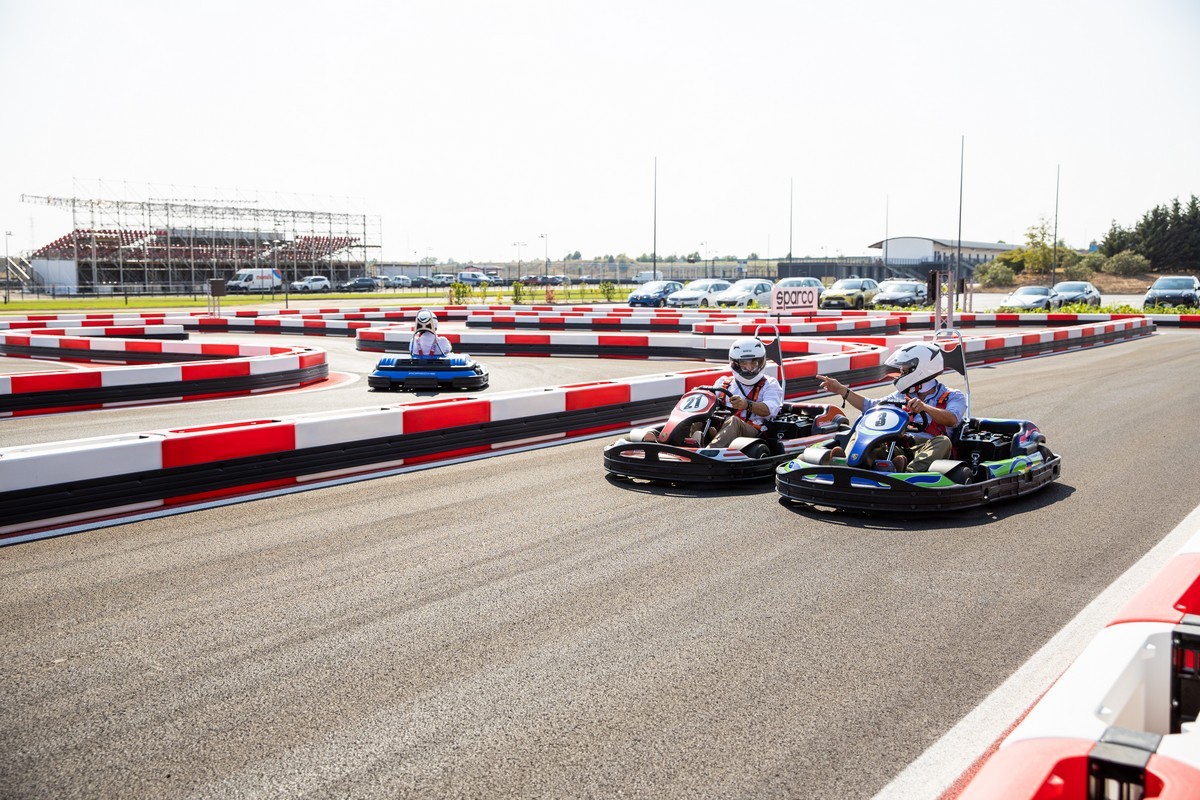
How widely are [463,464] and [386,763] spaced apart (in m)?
6.11

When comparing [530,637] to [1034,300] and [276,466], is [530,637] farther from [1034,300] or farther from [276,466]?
[1034,300]

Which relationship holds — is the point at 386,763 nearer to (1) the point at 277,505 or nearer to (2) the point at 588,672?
(2) the point at 588,672

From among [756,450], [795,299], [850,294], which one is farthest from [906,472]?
[850,294]

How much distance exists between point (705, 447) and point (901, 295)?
112 feet

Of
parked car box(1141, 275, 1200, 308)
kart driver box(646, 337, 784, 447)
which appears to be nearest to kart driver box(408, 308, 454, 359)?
kart driver box(646, 337, 784, 447)

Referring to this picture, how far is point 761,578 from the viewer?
5.73 meters

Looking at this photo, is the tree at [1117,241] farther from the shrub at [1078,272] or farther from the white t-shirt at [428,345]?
the white t-shirt at [428,345]

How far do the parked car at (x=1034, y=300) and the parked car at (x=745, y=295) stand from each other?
8.93m

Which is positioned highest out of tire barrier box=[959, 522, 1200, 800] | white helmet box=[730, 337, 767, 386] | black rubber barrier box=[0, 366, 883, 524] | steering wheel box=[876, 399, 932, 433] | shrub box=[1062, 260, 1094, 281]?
shrub box=[1062, 260, 1094, 281]

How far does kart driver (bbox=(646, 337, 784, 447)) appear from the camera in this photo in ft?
28.6

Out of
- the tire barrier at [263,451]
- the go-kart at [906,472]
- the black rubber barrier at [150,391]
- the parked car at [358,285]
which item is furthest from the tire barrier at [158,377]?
Answer: the parked car at [358,285]

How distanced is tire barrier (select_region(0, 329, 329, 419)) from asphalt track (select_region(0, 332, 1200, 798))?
7.50 metres

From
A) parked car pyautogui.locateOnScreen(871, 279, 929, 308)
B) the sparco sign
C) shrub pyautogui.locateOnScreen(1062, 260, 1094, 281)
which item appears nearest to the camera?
the sparco sign

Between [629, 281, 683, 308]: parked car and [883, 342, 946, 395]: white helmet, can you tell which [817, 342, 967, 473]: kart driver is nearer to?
[883, 342, 946, 395]: white helmet
